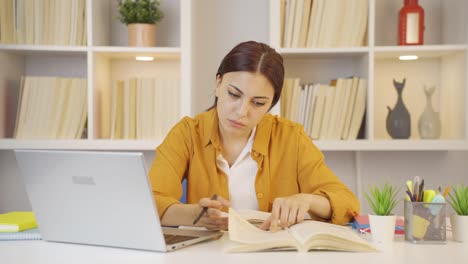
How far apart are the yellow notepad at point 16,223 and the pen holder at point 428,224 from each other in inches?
39.1

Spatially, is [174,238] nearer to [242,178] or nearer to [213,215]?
[213,215]

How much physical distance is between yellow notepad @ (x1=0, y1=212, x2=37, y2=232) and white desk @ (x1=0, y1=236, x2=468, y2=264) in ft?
Answer: 0.43

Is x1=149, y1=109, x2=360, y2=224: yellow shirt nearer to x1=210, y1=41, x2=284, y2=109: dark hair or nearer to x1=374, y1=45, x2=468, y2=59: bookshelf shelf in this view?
x1=210, y1=41, x2=284, y2=109: dark hair

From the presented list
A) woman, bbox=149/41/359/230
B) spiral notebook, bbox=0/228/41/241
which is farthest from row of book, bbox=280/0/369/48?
spiral notebook, bbox=0/228/41/241

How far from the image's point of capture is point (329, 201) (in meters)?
1.83

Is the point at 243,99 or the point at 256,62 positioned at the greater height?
the point at 256,62

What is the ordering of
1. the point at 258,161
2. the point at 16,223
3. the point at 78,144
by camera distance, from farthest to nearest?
the point at 78,144 → the point at 258,161 → the point at 16,223

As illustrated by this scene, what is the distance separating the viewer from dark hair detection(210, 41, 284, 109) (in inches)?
78.1

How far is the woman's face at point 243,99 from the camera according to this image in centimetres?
196

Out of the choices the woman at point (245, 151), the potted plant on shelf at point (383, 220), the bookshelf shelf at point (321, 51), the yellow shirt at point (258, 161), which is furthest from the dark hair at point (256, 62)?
the bookshelf shelf at point (321, 51)

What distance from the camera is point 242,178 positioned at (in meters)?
2.11

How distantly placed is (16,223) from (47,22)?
1.53 m

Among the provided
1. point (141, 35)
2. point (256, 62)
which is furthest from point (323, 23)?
point (256, 62)

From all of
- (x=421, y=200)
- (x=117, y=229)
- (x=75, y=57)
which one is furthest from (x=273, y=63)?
(x=75, y=57)
